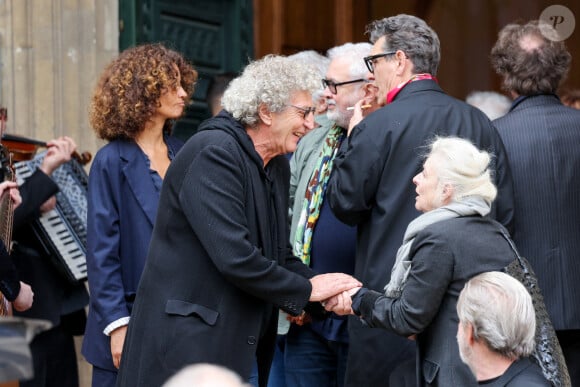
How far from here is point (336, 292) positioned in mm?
4418

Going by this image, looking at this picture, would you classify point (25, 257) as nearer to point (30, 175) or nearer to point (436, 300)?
point (30, 175)

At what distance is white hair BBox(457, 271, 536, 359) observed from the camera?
11.6 ft

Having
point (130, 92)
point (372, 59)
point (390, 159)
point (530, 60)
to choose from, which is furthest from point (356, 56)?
point (130, 92)

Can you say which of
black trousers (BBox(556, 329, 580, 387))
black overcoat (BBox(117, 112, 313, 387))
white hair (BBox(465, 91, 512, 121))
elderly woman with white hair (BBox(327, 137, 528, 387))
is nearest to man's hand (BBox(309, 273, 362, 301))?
black overcoat (BBox(117, 112, 313, 387))

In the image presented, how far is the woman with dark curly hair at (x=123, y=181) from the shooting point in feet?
16.0

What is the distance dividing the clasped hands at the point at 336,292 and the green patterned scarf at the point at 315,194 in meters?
0.73

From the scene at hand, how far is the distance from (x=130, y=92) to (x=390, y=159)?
120 centimetres

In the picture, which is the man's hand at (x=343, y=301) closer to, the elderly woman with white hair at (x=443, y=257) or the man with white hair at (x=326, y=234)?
the elderly woman with white hair at (x=443, y=257)

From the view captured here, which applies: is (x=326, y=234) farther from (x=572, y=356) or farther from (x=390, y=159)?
(x=572, y=356)

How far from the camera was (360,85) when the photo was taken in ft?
17.5

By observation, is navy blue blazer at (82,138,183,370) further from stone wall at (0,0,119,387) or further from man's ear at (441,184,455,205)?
stone wall at (0,0,119,387)

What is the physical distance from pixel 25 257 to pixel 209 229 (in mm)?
1932

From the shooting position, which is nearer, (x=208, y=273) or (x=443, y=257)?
(x=443, y=257)

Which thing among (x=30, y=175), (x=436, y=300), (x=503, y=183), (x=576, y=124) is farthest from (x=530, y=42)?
(x=30, y=175)
